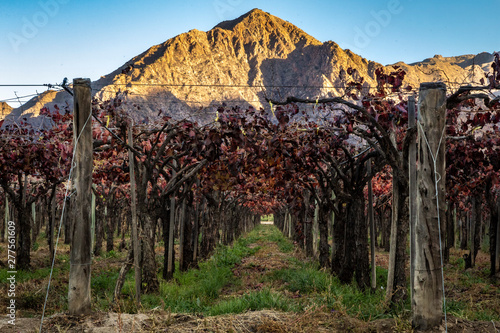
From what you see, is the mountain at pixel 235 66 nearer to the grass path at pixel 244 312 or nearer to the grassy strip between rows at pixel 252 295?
the grassy strip between rows at pixel 252 295

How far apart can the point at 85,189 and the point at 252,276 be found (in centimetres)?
843

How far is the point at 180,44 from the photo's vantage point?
165000mm

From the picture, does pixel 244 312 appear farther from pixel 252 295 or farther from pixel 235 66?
pixel 235 66

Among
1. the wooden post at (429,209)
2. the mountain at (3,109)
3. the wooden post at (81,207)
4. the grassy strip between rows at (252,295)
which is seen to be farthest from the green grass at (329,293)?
the mountain at (3,109)

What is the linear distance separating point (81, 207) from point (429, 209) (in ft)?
15.2

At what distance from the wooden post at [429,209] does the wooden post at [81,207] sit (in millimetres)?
4425

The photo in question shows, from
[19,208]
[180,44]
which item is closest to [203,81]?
Answer: [180,44]

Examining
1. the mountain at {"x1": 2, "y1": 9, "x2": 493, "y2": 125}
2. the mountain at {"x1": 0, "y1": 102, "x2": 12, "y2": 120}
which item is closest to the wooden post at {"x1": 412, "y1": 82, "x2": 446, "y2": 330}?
the mountain at {"x1": 0, "y1": 102, "x2": 12, "y2": 120}

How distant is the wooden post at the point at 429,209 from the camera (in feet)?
15.5

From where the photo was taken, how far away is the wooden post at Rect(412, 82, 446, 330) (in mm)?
4711

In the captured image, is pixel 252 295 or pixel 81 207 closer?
pixel 81 207

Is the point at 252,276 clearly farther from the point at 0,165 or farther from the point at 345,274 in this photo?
the point at 0,165

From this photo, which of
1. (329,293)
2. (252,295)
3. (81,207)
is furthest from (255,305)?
(81,207)

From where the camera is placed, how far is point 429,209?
15.7ft
